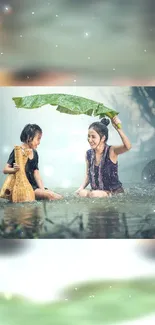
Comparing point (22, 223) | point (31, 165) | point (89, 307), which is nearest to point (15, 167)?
point (31, 165)

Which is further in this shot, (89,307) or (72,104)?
(72,104)

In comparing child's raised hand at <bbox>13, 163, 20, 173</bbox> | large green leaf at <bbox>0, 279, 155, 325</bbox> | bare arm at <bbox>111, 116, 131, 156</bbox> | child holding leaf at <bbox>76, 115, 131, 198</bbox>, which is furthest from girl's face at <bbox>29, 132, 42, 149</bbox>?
large green leaf at <bbox>0, 279, 155, 325</bbox>

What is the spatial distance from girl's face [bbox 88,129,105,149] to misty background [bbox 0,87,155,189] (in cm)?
3

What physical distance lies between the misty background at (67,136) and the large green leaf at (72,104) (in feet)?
0.10

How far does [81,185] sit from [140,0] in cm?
133

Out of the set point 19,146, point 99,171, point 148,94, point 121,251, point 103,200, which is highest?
point 148,94

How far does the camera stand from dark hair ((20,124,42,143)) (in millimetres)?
3209

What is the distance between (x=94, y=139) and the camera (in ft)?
10.5

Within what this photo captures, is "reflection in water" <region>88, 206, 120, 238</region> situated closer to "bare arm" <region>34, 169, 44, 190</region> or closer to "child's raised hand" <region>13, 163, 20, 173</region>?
"bare arm" <region>34, 169, 44, 190</region>

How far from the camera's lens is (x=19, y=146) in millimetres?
3211

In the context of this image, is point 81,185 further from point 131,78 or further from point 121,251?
point 131,78

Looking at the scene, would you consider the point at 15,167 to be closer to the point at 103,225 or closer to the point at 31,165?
the point at 31,165

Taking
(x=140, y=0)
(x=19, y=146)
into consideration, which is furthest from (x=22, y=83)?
(x=140, y=0)

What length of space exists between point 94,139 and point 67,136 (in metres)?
0.19
